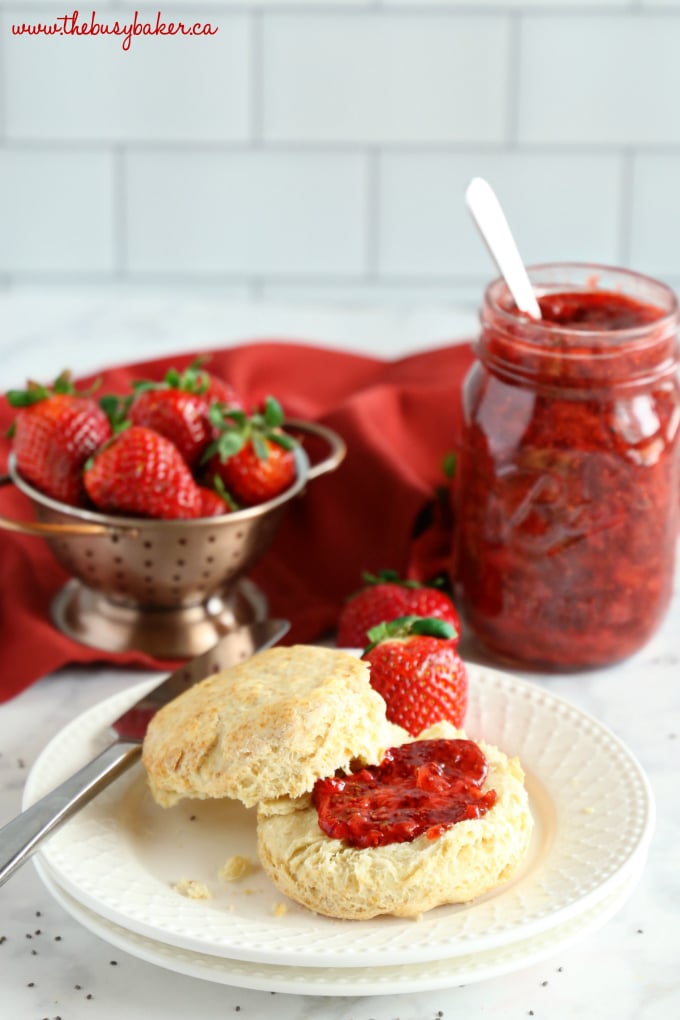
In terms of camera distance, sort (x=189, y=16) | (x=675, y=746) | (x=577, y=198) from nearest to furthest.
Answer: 1. (x=675, y=746)
2. (x=189, y=16)
3. (x=577, y=198)

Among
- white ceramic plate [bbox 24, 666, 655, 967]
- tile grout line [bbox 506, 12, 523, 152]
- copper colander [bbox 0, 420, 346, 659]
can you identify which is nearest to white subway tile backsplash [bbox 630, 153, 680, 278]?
tile grout line [bbox 506, 12, 523, 152]

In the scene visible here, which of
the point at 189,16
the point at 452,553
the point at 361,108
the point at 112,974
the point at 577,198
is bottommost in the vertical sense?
the point at 112,974

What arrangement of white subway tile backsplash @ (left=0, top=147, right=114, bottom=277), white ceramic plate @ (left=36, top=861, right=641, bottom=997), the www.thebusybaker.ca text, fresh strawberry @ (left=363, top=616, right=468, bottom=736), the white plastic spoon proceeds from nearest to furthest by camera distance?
1. white ceramic plate @ (left=36, top=861, right=641, bottom=997)
2. fresh strawberry @ (left=363, top=616, right=468, bottom=736)
3. the white plastic spoon
4. the www.thebusybaker.ca text
5. white subway tile backsplash @ (left=0, top=147, right=114, bottom=277)

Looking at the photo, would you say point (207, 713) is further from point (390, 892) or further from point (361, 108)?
point (361, 108)

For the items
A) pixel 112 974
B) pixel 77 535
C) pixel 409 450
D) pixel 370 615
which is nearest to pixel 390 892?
pixel 112 974

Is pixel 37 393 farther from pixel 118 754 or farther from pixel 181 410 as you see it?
pixel 118 754

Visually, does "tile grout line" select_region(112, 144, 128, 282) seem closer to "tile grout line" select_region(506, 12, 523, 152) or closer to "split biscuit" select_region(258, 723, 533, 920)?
"tile grout line" select_region(506, 12, 523, 152)

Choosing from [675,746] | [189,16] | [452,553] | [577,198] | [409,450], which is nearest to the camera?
[675,746]

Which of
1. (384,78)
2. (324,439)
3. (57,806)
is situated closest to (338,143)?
(384,78)
